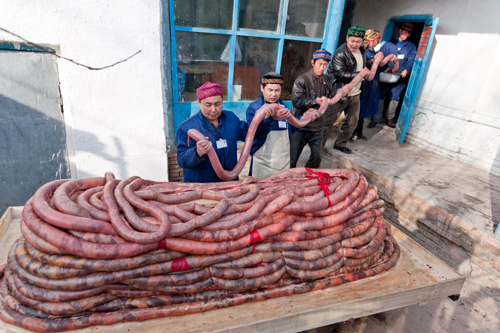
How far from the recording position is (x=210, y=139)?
2.73 metres

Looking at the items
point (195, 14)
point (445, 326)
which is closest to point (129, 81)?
point (195, 14)

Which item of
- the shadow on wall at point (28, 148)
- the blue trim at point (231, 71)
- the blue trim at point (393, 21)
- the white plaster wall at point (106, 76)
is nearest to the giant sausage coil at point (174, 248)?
the white plaster wall at point (106, 76)

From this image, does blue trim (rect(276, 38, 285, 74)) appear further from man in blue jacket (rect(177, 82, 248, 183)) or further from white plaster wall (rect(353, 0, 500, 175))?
white plaster wall (rect(353, 0, 500, 175))

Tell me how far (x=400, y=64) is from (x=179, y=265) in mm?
5831

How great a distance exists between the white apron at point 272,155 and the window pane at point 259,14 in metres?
2.13

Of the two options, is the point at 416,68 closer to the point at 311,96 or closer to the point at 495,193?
the point at 495,193

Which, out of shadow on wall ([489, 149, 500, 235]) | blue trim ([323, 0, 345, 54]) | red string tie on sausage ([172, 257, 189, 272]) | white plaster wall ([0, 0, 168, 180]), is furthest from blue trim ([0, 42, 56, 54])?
shadow on wall ([489, 149, 500, 235])

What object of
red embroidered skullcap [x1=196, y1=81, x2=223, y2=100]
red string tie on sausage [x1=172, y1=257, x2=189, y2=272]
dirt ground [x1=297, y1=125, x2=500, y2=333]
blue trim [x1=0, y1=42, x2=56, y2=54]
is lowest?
dirt ground [x1=297, y1=125, x2=500, y2=333]

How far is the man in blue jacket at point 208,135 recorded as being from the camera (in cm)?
254

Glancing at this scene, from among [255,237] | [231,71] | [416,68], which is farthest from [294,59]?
[255,237]

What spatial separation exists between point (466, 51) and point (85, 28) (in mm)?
5619

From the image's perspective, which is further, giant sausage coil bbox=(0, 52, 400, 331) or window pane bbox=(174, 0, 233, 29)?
window pane bbox=(174, 0, 233, 29)

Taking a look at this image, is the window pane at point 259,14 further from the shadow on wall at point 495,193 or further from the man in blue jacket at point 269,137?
the shadow on wall at point 495,193

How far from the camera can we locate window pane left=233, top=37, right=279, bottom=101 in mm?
4680
